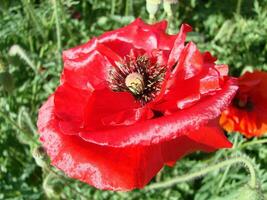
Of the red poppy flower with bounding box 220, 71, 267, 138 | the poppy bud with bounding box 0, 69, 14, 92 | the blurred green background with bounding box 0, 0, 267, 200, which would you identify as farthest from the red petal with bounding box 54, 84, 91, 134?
the red poppy flower with bounding box 220, 71, 267, 138

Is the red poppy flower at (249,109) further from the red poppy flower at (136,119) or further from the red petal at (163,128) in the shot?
the red petal at (163,128)

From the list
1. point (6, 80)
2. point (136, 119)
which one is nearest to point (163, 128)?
point (136, 119)

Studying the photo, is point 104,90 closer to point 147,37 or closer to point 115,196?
point 147,37

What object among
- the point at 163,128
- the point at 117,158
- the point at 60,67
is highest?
the point at 163,128

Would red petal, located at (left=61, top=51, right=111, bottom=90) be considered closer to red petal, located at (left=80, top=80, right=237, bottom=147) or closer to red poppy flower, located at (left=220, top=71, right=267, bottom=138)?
red petal, located at (left=80, top=80, right=237, bottom=147)

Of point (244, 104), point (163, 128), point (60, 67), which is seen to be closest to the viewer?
point (163, 128)

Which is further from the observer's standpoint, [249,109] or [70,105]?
[249,109]

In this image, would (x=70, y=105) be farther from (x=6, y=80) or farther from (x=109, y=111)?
(x=6, y=80)
